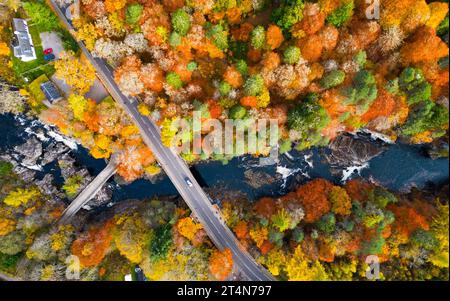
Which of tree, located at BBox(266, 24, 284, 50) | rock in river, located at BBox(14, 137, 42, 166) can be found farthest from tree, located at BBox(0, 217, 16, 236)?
tree, located at BBox(266, 24, 284, 50)

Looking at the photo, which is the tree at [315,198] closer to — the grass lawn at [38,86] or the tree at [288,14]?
the tree at [288,14]

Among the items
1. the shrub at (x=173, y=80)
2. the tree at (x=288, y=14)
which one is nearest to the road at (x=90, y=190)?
the shrub at (x=173, y=80)

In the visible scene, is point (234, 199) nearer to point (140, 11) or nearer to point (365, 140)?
point (365, 140)

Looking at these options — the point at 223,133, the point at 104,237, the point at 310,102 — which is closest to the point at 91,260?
the point at 104,237

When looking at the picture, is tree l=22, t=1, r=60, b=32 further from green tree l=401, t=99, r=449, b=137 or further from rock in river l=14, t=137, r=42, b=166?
green tree l=401, t=99, r=449, b=137

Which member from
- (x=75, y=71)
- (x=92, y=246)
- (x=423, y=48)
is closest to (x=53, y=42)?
(x=75, y=71)
